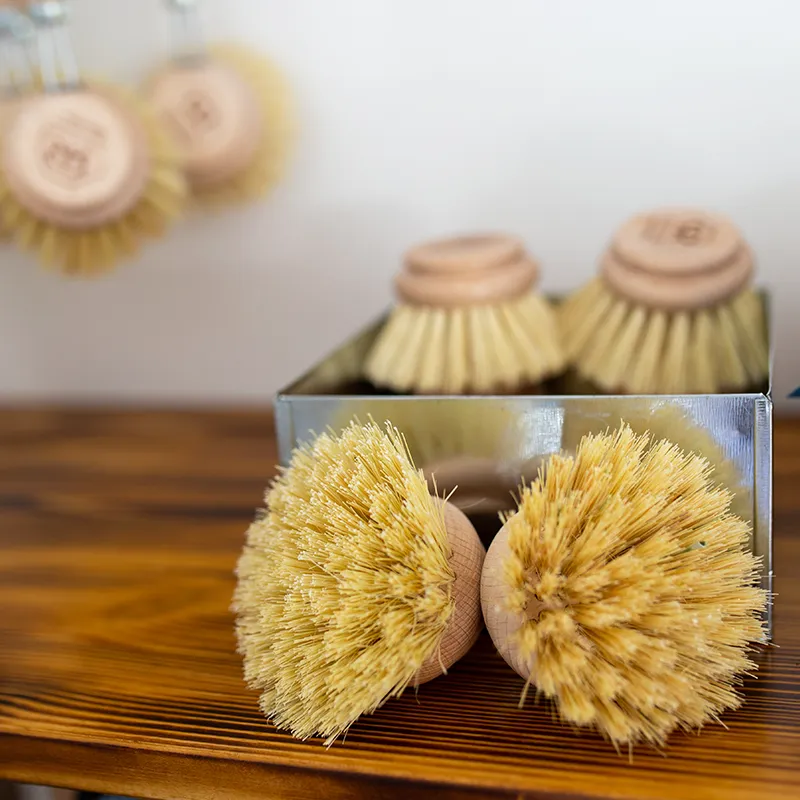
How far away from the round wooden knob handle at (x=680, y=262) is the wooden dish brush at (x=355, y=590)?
0.25 metres

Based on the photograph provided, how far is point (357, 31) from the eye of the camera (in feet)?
2.60

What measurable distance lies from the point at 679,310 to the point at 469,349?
148 millimetres

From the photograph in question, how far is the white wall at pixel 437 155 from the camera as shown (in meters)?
0.73

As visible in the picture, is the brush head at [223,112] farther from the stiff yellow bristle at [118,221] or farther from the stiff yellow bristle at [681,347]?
the stiff yellow bristle at [681,347]

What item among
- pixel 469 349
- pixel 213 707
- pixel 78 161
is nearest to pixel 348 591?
pixel 213 707

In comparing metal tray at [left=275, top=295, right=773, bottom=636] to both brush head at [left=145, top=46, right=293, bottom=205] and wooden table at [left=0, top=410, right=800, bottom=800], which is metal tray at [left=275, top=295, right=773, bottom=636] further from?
brush head at [left=145, top=46, right=293, bottom=205]

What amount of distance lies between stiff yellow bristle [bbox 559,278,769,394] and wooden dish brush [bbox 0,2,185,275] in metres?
0.37

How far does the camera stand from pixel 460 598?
1.44 feet

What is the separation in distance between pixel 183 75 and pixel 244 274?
20cm

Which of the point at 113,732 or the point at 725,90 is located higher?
the point at 725,90

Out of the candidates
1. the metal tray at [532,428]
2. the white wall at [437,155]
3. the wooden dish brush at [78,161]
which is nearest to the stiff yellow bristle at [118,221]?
the wooden dish brush at [78,161]

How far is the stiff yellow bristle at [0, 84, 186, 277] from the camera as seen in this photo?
0.73 meters

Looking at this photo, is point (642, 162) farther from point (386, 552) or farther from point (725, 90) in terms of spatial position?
point (386, 552)

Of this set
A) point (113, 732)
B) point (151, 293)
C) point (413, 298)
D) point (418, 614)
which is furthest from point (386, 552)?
point (151, 293)
